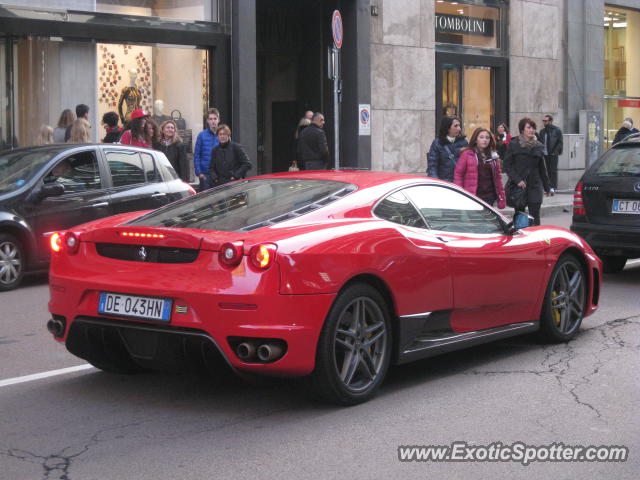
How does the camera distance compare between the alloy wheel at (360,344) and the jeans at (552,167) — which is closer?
the alloy wheel at (360,344)

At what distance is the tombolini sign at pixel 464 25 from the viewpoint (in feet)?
79.7

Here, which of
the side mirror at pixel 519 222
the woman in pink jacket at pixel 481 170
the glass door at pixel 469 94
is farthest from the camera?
the glass door at pixel 469 94

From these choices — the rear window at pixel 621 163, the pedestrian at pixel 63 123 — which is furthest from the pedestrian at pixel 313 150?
the rear window at pixel 621 163

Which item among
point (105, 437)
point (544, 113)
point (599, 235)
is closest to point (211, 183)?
point (599, 235)

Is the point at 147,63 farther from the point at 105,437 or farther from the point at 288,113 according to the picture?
the point at 105,437

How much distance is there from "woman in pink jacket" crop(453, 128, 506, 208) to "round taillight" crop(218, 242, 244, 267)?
7.54m

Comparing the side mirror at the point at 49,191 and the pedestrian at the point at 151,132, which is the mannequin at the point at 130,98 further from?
the side mirror at the point at 49,191

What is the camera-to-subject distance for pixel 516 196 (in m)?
13.5

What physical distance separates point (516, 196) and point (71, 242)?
8.33 m

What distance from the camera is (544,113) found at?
90.2ft

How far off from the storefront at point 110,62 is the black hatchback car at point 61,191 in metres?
5.25

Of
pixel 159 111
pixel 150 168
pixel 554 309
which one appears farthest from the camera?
pixel 159 111

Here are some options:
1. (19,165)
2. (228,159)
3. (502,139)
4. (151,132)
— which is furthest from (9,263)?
(502,139)

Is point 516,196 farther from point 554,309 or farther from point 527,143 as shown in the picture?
point 554,309
